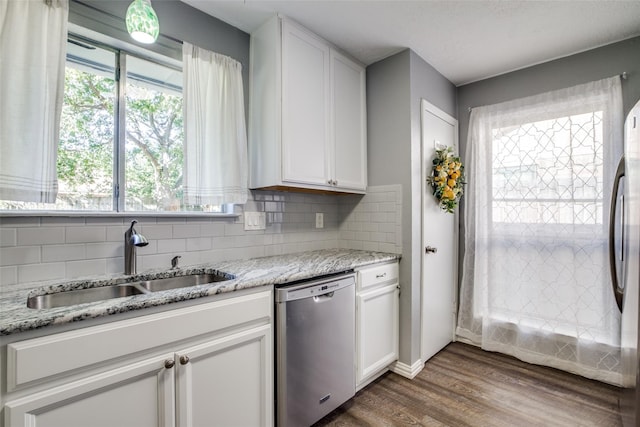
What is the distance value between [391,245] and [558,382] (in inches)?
59.8

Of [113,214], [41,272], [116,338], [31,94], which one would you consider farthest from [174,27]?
[116,338]

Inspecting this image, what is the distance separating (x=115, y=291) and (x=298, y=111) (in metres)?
1.41

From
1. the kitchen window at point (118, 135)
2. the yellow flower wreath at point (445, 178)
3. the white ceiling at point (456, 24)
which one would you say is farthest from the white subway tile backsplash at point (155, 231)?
the yellow flower wreath at point (445, 178)

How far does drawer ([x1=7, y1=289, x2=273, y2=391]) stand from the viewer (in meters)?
0.84

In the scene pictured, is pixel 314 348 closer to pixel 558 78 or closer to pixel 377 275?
pixel 377 275

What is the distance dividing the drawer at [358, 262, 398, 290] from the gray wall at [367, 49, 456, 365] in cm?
10

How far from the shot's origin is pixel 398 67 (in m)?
2.26

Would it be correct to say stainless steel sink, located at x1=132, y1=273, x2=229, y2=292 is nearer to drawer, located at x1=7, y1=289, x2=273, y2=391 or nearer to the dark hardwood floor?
drawer, located at x1=7, y1=289, x2=273, y2=391

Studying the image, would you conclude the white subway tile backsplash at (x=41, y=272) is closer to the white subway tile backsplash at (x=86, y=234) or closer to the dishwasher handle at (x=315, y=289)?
the white subway tile backsplash at (x=86, y=234)

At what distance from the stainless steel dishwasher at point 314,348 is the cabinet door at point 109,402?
52 centimetres

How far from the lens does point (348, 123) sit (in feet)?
7.43

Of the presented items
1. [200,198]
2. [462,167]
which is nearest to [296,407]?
[200,198]

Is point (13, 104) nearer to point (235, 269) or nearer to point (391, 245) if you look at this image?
point (235, 269)

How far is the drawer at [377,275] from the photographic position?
191 cm
